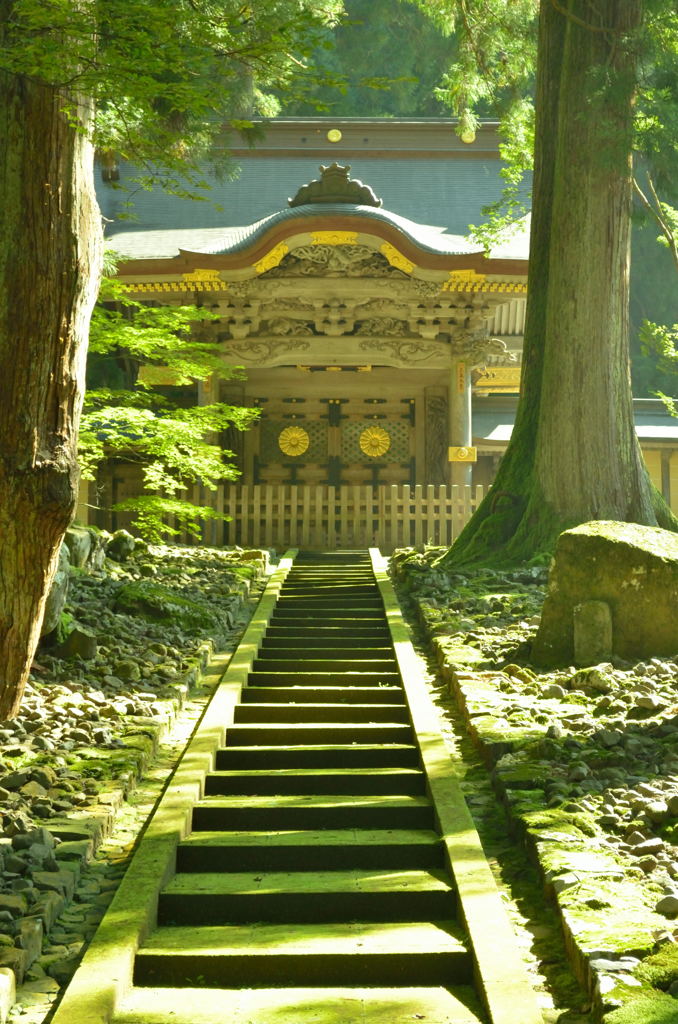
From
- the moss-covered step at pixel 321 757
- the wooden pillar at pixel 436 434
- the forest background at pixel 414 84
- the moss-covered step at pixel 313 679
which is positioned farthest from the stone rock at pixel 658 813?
the forest background at pixel 414 84

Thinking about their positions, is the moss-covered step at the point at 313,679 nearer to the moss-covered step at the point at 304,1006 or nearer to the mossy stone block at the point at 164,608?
the mossy stone block at the point at 164,608

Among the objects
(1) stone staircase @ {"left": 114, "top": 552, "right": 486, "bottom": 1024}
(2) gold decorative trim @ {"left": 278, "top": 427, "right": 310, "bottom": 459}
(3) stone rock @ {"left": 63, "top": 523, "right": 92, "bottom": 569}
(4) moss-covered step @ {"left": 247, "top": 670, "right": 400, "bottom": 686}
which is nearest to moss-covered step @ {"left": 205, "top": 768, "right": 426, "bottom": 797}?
(1) stone staircase @ {"left": 114, "top": 552, "right": 486, "bottom": 1024}

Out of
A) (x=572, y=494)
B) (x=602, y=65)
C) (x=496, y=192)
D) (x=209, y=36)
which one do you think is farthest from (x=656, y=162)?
(x=496, y=192)

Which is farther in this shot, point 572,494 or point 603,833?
point 572,494

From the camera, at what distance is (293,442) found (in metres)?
17.8

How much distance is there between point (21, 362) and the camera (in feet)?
18.2

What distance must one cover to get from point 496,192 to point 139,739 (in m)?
18.1

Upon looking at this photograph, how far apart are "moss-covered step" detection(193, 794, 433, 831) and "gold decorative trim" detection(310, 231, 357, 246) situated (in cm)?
1115

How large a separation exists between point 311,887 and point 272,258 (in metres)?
11.8

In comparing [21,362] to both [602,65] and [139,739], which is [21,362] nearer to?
[139,739]

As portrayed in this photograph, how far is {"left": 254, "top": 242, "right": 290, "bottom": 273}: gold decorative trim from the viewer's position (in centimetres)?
1498

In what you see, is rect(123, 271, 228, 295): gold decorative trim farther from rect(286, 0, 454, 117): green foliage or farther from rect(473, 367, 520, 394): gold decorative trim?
rect(286, 0, 454, 117): green foliage

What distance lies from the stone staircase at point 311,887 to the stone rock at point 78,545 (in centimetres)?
316

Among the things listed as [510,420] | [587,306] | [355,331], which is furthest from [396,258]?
[510,420]
